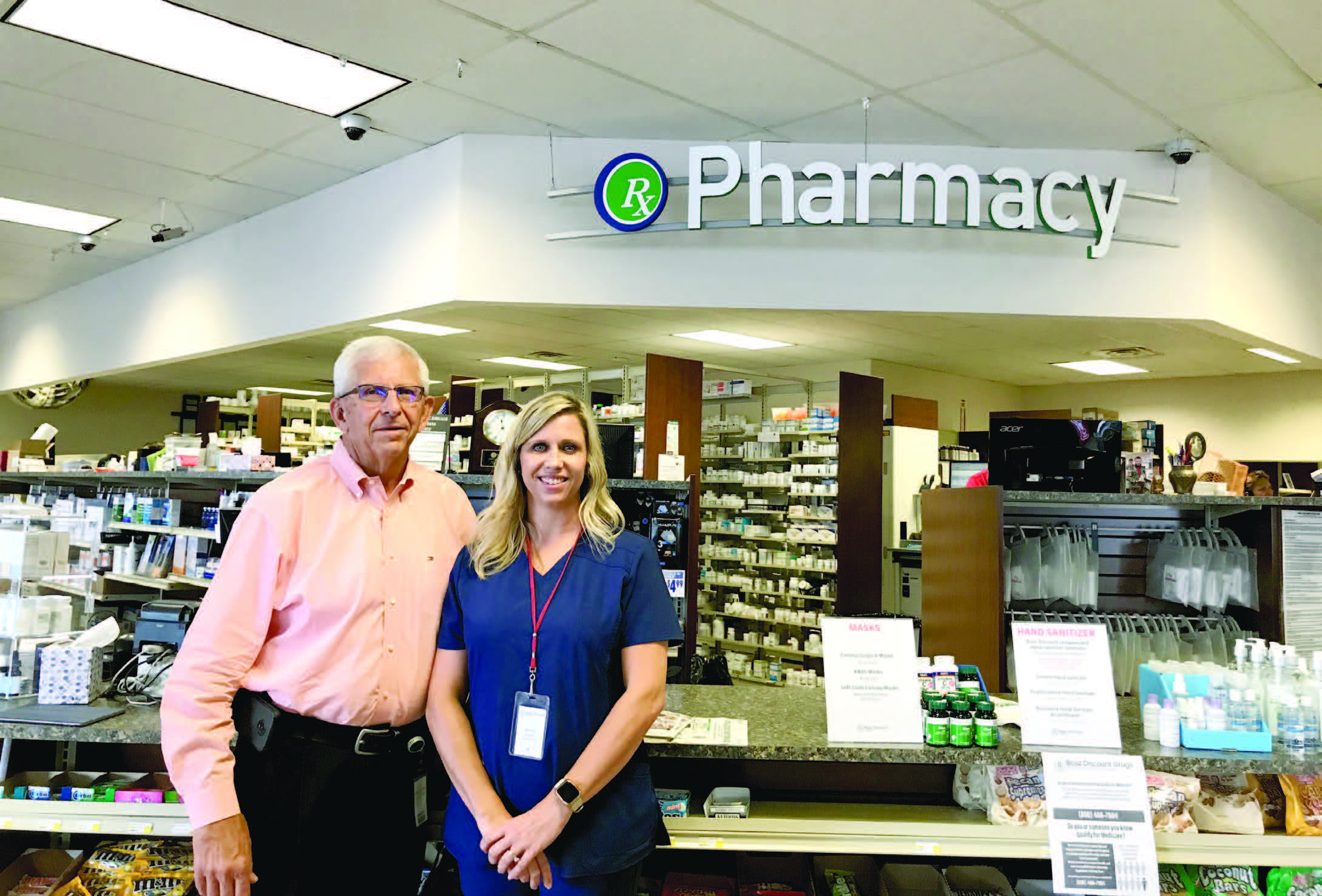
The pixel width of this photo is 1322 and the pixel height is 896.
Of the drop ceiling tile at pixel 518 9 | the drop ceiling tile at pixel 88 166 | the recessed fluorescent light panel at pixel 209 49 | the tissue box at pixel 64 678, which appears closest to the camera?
the tissue box at pixel 64 678

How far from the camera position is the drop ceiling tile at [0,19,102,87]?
4184 millimetres

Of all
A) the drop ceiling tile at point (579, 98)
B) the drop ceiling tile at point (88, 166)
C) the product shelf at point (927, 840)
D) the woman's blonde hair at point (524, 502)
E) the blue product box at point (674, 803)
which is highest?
the drop ceiling tile at point (88, 166)

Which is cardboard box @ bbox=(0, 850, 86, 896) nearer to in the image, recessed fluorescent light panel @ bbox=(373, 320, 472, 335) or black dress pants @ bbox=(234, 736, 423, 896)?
black dress pants @ bbox=(234, 736, 423, 896)

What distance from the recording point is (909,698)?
236 centimetres

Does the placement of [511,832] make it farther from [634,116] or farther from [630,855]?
[634,116]

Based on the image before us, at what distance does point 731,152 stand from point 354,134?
210 cm

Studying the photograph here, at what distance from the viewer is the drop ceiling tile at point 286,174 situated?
5.73 meters

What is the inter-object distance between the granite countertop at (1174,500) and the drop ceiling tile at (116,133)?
4930 millimetres

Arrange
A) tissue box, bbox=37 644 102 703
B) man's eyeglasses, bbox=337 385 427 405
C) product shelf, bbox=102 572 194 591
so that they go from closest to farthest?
man's eyeglasses, bbox=337 385 427 405, tissue box, bbox=37 644 102 703, product shelf, bbox=102 572 194 591

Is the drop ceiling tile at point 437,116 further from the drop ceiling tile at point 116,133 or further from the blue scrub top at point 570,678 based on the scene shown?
the blue scrub top at point 570,678

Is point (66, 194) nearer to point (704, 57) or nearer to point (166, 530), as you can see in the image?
point (166, 530)

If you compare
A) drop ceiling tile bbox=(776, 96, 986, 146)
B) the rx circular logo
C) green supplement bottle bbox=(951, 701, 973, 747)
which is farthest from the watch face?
green supplement bottle bbox=(951, 701, 973, 747)

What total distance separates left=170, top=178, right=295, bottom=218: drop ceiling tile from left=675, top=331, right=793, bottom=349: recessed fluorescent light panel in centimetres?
357

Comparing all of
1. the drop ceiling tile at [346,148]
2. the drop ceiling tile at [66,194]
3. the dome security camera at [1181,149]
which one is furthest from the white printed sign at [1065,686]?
the drop ceiling tile at [66,194]
